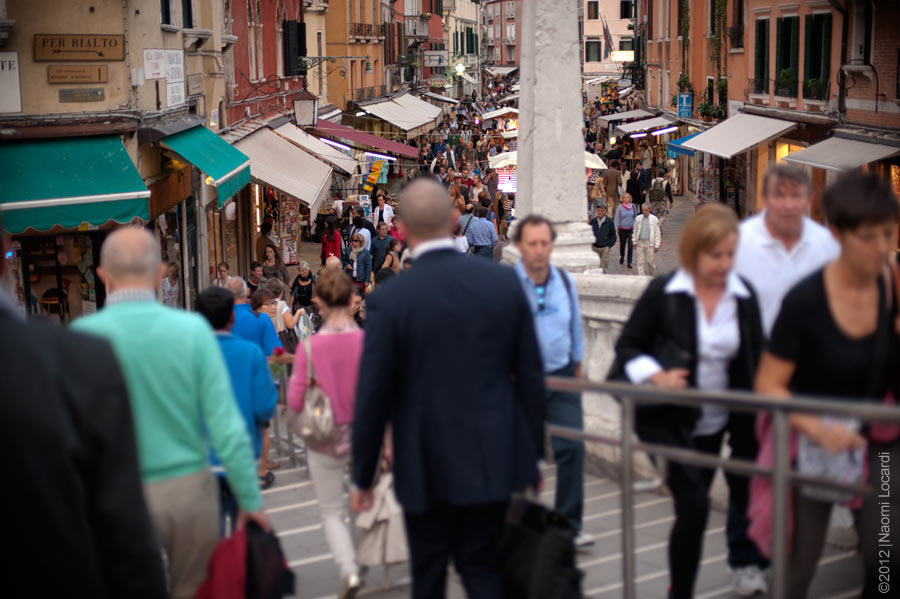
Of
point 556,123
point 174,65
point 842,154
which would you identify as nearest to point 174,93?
point 174,65

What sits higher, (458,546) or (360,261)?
(458,546)

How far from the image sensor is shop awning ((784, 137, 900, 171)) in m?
19.1

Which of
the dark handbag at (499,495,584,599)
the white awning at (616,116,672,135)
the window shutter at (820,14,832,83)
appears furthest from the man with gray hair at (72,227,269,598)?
the white awning at (616,116,672,135)

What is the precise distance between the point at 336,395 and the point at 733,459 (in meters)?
2.09

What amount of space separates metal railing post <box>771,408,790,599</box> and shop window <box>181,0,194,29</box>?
615 inches

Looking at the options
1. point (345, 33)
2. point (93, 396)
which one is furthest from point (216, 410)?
point (345, 33)

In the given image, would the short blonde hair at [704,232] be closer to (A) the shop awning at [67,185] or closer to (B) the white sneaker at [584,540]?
(B) the white sneaker at [584,540]

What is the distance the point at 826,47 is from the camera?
76.6 feet

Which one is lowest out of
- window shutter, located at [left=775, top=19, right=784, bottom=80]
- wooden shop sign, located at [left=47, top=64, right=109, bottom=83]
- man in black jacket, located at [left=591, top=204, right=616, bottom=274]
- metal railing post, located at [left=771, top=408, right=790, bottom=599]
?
man in black jacket, located at [left=591, top=204, right=616, bottom=274]

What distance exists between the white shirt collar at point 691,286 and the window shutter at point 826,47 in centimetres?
2058

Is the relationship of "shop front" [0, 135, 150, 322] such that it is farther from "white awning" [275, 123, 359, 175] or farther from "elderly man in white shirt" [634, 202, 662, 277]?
"white awning" [275, 123, 359, 175]

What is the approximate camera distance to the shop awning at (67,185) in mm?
11789

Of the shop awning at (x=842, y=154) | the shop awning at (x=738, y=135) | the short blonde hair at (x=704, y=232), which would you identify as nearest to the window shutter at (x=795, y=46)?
the shop awning at (x=738, y=135)

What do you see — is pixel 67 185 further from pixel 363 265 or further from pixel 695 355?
pixel 695 355
